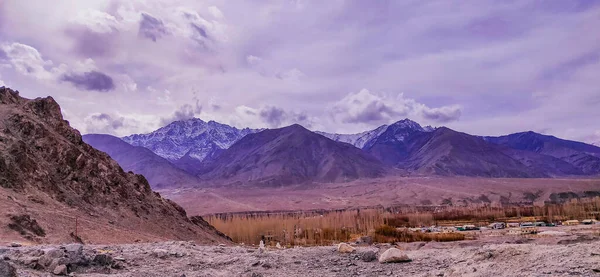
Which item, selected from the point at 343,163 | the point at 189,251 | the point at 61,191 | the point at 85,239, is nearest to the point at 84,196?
the point at 61,191

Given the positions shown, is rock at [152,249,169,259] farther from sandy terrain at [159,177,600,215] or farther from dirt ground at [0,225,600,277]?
sandy terrain at [159,177,600,215]

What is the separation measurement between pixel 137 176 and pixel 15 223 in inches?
748

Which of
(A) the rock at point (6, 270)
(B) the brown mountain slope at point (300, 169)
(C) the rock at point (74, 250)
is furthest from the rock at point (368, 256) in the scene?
(B) the brown mountain slope at point (300, 169)

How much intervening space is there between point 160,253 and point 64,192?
64.2ft

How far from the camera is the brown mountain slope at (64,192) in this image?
2580 centimetres

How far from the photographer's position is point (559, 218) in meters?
50.7

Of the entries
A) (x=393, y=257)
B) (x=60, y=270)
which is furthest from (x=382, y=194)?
(x=60, y=270)

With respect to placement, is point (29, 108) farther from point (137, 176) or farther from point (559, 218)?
point (559, 218)

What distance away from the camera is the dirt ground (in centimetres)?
980

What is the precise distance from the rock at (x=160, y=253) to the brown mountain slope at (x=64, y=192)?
32.2ft

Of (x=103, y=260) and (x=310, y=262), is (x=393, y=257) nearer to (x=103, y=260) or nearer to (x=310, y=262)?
(x=310, y=262)

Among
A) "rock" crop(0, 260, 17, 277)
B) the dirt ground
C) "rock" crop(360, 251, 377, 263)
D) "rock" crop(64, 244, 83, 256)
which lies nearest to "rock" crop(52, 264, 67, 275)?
the dirt ground

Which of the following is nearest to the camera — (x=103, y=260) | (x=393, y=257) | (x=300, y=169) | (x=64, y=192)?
(x=103, y=260)

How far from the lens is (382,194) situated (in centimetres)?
12950
